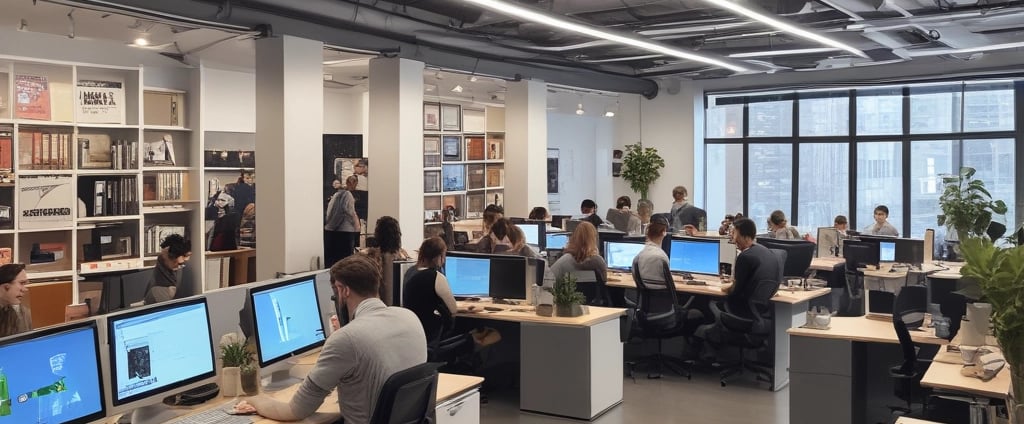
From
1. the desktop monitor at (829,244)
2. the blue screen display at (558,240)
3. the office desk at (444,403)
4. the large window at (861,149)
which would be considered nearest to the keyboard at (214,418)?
the office desk at (444,403)

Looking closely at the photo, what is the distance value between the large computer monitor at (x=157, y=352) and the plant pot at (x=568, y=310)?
3.17 meters

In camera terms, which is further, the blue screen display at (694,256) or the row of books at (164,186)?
the row of books at (164,186)

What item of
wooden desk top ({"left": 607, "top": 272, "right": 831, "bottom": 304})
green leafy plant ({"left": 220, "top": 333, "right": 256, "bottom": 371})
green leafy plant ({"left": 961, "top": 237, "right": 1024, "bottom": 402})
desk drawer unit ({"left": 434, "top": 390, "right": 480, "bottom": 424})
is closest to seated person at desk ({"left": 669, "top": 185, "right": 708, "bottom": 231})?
wooden desk top ({"left": 607, "top": 272, "right": 831, "bottom": 304})

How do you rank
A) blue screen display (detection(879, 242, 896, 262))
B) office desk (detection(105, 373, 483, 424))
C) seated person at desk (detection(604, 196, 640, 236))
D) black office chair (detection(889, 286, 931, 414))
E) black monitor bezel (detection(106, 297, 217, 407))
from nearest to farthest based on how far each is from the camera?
black monitor bezel (detection(106, 297, 217, 407)) < office desk (detection(105, 373, 483, 424)) < black office chair (detection(889, 286, 931, 414)) < blue screen display (detection(879, 242, 896, 262)) < seated person at desk (detection(604, 196, 640, 236))

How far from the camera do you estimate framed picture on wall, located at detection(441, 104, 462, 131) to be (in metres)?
14.0

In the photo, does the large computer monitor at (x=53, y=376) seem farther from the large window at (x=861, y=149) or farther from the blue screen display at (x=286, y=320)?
the large window at (x=861, y=149)

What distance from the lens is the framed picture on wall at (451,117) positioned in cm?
1402

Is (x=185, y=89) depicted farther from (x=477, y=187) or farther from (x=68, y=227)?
(x=477, y=187)

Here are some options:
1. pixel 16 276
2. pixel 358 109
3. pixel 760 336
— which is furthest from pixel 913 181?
pixel 16 276

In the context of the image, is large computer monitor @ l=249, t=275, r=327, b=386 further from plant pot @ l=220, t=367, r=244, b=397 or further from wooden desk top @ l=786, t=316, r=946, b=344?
wooden desk top @ l=786, t=316, r=946, b=344

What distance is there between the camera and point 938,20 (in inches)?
338

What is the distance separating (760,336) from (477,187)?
303 inches

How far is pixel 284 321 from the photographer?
441 centimetres

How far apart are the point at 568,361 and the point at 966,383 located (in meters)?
2.82
